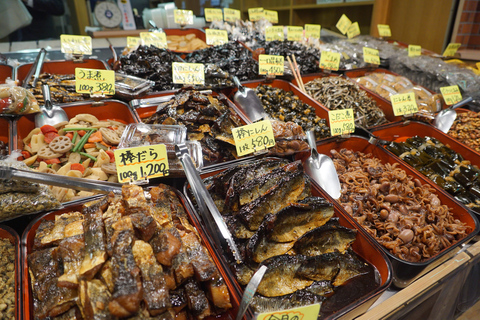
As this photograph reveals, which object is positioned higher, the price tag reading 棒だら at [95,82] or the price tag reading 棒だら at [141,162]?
the price tag reading 棒だら at [95,82]

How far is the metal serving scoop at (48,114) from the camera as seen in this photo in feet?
8.08

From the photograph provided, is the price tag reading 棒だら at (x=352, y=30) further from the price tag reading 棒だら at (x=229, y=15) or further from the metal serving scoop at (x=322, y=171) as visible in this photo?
the metal serving scoop at (x=322, y=171)

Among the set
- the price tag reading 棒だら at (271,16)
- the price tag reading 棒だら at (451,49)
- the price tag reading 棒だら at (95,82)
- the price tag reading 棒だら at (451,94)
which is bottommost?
the price tag reading 棒だら at (451,94)

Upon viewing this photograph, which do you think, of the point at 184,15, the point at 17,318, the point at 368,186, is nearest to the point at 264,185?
the point at 368,186

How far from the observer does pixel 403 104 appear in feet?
10.1

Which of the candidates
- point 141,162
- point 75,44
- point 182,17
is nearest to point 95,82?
point 75,44

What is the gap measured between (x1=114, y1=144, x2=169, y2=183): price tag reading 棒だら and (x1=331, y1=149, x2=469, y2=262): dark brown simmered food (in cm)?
126

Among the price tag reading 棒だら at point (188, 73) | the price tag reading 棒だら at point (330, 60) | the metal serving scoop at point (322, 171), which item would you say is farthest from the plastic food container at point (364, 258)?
the price tag reading 棒だら at point (330, 60)

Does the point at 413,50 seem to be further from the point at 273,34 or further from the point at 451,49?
the point at 273,34

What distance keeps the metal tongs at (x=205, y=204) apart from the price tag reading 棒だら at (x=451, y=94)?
3177mm

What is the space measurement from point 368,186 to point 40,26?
7.28m

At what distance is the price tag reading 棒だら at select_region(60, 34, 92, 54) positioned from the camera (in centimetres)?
342

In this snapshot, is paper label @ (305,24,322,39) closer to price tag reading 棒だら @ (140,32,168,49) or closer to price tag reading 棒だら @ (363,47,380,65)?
price tag reading 棒だら @ (363,47,380,65)

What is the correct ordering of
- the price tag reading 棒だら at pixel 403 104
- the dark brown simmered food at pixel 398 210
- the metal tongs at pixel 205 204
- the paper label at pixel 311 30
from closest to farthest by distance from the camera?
the metal tongs at pixel 205 204 → the dark brown simmered food at pixel 398 210 → the price tag reading 棒だら at pixel 403 104 → the paper label at pixel 311 30
